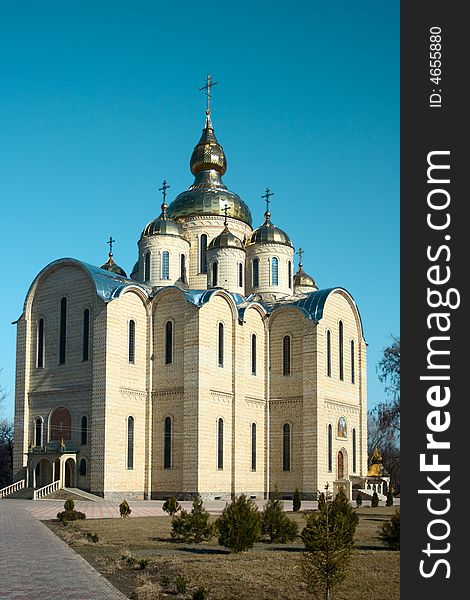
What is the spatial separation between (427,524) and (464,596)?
74 cm

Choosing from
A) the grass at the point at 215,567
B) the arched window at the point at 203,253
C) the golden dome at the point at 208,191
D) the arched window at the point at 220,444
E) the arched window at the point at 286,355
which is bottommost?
the grass at the point at 215,567

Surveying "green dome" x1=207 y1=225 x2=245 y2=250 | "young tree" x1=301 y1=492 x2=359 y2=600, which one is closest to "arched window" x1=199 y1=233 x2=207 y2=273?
"green dome" x1=207 y1=225 x2=245 y2=250

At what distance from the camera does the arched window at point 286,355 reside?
143 feet

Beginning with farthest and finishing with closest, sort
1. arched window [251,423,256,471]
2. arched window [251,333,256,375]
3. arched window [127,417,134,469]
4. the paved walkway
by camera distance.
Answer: arched window [251,333,256,375], arched window [251,423,256,471], arched window [127,417,134,469], the paved walkway

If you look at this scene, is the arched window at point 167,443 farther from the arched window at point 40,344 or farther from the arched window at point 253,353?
the arched window at point 40,344

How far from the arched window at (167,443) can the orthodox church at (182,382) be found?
0.22 feet

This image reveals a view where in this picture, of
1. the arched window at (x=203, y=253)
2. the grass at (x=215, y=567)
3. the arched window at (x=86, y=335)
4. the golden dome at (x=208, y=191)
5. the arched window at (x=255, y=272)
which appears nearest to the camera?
the grass at (x=215, y=567)

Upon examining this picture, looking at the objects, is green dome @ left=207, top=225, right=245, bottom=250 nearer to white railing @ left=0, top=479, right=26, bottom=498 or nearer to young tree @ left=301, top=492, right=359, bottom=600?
white railing @ left=0, top=479, right=26, bottom=498

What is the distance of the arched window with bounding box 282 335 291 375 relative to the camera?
143 feet

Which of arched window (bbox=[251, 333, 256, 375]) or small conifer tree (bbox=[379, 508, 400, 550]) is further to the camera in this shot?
arched window (bbox=[251, 333, 256, 375])

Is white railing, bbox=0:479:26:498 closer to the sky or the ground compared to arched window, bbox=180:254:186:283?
closer to the ground

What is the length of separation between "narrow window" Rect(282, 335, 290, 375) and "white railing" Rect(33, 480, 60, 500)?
41.7 feet

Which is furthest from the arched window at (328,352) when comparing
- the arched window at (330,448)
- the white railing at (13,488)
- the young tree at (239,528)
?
the young tree at (239,528)

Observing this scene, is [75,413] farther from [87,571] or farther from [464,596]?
[464,596]
